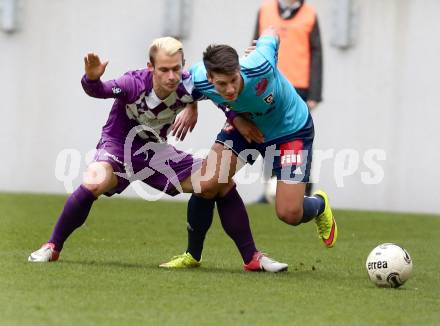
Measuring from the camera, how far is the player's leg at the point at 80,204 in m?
7.65

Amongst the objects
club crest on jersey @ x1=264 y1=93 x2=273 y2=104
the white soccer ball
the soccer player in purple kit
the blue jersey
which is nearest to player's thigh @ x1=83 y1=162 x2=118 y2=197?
the soccer player in purple kit

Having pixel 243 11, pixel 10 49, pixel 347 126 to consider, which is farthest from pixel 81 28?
pixel 347 126

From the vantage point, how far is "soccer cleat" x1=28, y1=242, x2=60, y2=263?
24.9 ft

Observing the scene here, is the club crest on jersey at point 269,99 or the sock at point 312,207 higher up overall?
the club crest on jersey at point 269,99

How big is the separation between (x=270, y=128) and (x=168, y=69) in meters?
0.76

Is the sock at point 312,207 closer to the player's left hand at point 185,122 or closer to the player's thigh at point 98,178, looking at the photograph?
the player's left hand at point 185,122

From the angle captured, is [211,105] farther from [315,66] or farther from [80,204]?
[80,204]

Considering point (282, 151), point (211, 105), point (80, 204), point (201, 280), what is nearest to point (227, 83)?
point (282, 151)

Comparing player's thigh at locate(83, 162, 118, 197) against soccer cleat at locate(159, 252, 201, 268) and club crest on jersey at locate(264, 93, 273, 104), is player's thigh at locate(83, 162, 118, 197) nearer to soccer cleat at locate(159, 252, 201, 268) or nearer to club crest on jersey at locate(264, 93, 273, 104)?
soccer cleat at locate(159, 252, 201, 268)

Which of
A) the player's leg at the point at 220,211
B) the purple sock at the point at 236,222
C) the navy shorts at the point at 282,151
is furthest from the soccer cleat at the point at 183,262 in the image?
the navy shorts at the point at 282,151

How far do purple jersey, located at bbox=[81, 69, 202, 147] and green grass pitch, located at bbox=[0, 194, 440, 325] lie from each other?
0.79m

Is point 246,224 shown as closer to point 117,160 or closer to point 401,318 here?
point 117,160

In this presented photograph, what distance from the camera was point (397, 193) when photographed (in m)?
13.4

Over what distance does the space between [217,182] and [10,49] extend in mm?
6981
